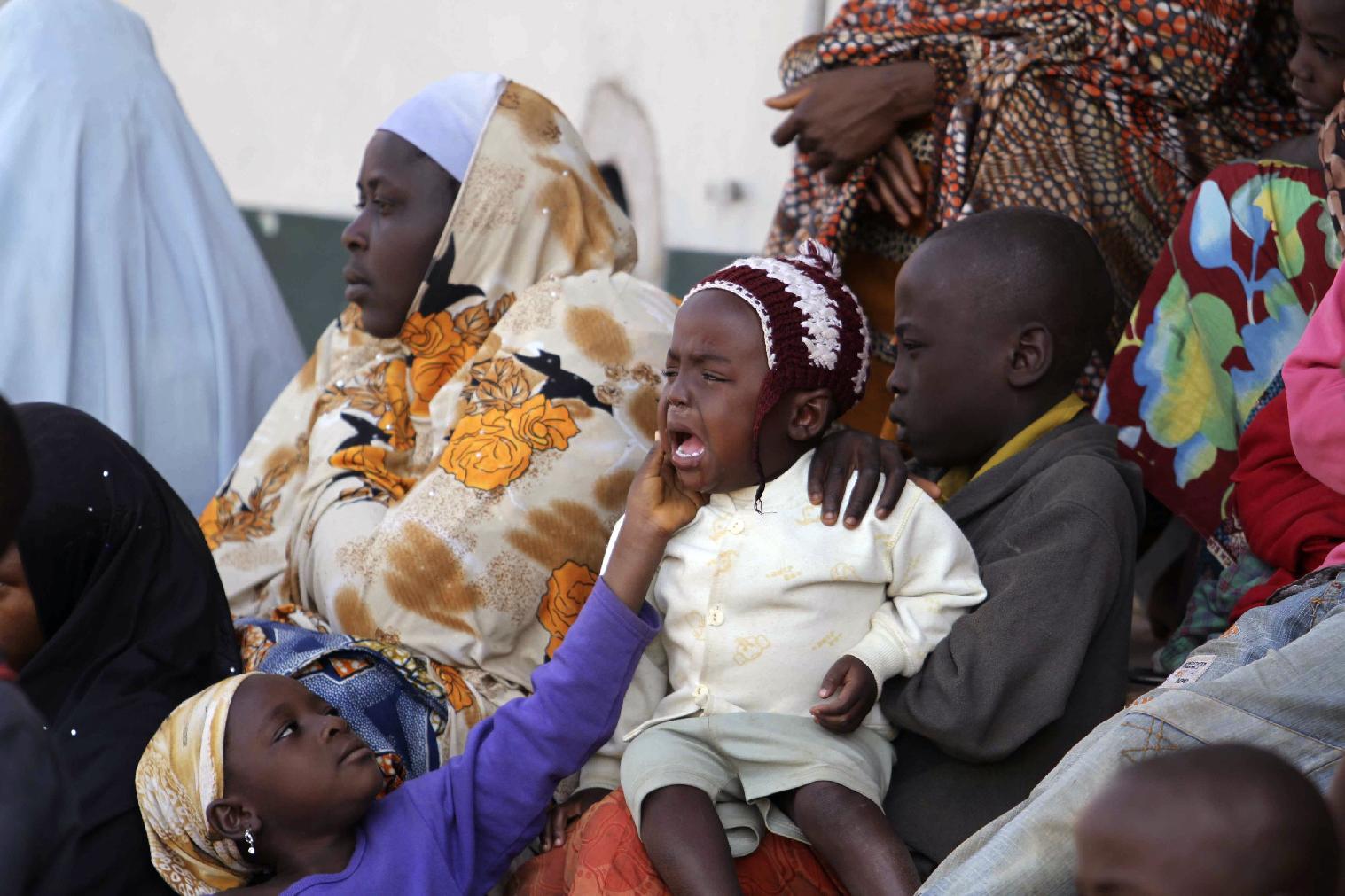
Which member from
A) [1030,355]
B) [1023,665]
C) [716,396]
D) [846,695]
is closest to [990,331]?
[1030,355]

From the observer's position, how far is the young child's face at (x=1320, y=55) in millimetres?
2883

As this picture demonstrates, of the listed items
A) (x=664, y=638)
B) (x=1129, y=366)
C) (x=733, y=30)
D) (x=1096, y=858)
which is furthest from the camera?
(x=733, y=30)

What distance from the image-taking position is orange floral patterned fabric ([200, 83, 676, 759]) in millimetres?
2961

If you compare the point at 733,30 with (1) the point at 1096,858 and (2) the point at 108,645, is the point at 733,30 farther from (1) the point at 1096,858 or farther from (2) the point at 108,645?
(1) the point at 1096,858

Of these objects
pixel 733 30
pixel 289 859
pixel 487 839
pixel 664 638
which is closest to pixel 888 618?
pixel 664 638

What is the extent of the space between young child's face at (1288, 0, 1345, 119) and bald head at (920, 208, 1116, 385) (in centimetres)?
58

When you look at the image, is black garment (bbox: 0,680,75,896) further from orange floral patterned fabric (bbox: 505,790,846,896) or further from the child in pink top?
the child in pink top

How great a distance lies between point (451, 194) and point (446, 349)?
Answer: 1.13 feet

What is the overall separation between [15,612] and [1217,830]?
6.53ft

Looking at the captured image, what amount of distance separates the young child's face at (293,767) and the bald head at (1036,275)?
129 cm

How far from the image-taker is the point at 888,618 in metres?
2.49

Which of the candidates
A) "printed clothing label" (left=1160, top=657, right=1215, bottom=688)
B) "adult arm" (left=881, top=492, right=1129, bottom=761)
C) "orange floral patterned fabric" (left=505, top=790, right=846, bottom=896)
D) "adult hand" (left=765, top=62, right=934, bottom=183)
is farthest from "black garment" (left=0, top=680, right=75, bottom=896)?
"adult hand" (left=765, top=62, right=934, bottom=183)

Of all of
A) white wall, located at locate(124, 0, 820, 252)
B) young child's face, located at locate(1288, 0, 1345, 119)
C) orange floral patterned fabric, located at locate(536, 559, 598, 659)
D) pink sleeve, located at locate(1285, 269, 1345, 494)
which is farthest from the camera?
white wall, located at locate(124, 0, 820, 252)

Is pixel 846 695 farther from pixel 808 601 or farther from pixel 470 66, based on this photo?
pixel 470 66
